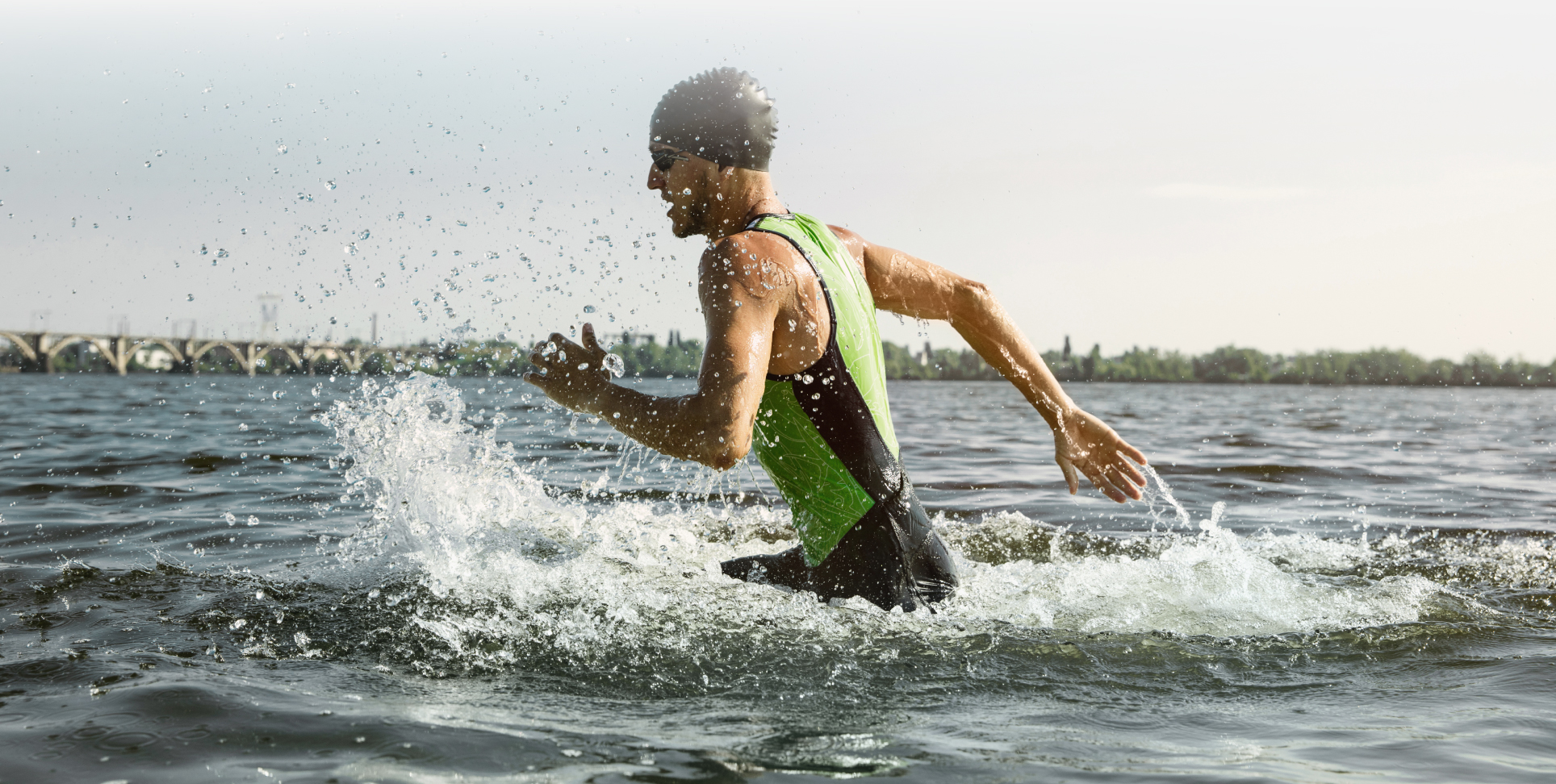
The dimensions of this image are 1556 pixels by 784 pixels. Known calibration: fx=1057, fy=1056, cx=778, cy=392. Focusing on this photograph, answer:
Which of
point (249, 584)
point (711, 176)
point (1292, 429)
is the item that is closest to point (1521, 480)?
point (1292, 429)

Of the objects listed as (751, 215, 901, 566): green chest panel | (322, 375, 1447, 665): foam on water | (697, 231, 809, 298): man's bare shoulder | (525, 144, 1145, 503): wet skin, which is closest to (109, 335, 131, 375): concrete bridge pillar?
(322, 375, 1447, 665): foam on water

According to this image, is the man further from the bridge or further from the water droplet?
the bridge

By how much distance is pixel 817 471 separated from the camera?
3.78 m

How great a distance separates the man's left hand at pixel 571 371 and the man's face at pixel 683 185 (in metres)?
0.60

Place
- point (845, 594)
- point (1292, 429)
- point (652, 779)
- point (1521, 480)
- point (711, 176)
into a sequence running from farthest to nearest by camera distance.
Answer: point (1292, 429), point (1521, 480), point (845, 594), point (711, 176), point (652, 779)

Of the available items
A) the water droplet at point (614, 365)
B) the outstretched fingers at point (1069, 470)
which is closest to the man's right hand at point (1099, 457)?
the outstretched fingers at point (1069, 470)

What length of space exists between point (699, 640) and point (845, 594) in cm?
58

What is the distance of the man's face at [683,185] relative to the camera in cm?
364

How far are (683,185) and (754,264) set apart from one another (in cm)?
54

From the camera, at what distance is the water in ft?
9.32

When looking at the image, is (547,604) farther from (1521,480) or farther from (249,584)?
(1521,480)

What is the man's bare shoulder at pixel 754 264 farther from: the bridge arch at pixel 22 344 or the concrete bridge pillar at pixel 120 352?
the bridge arch at pixel 22 344

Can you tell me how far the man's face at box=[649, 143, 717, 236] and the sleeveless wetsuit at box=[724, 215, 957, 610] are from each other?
0.80 feet

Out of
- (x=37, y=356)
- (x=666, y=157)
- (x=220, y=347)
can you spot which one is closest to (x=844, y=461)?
(x=666, y=157)
